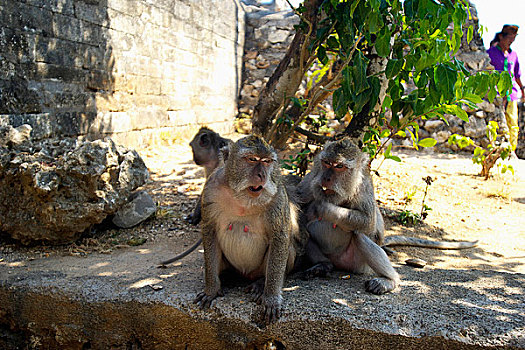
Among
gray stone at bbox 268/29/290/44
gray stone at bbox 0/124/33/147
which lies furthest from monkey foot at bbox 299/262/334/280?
gray stone at bbox 268/29/290/44

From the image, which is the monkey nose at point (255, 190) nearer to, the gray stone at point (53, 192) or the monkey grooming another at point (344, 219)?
the monkey grooming another at point (344, 219)

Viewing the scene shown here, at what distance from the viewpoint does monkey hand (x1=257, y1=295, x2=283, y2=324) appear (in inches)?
116

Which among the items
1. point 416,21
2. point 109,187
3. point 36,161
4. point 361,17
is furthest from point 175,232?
point 416,21

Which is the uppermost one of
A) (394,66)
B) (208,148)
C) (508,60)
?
(508,60)

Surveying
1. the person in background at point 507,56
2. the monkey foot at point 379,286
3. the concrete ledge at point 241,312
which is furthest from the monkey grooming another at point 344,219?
the person in background at point 507,56

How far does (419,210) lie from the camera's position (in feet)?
20.4

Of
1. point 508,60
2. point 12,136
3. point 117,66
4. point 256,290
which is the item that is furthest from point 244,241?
point 508,60

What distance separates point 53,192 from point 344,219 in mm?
3012

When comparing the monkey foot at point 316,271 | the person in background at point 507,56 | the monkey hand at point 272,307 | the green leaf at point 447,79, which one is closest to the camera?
the monkey hand at point 272,307

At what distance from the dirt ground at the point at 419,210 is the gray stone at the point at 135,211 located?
0.10 m

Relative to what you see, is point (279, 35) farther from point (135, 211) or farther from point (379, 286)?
point (379, 286)

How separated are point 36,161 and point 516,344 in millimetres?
4561

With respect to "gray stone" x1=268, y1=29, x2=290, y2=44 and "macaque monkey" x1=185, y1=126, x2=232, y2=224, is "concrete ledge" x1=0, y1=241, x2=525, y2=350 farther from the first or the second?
"gray stone" x1=268, y1=29, x2=290, y2=44

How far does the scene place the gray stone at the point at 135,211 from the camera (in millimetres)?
4930
